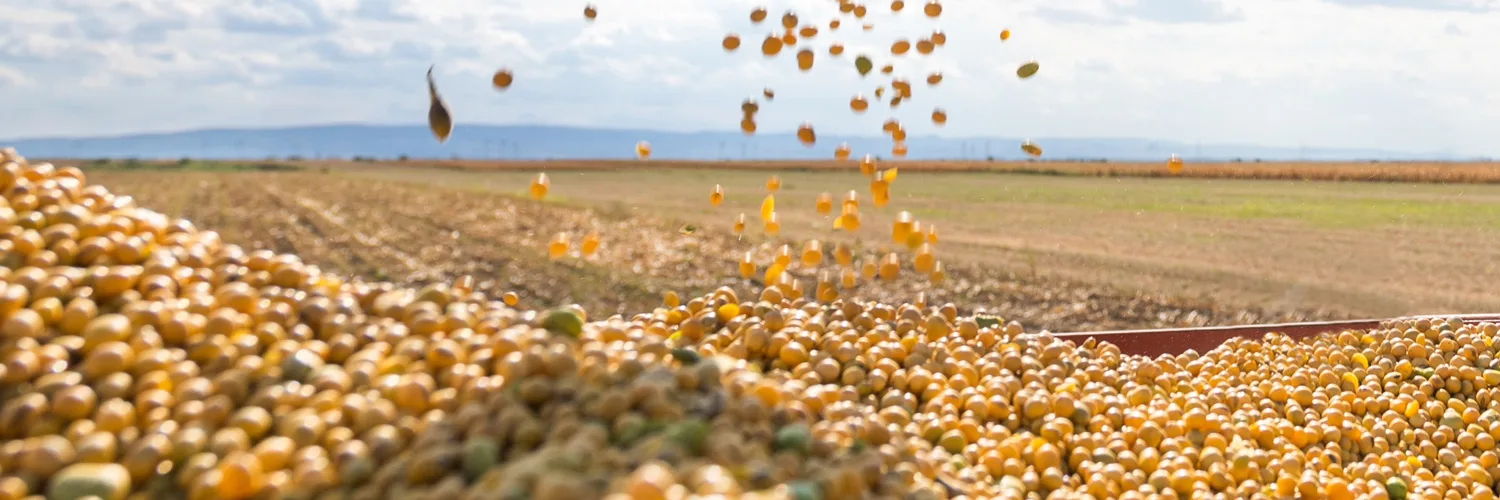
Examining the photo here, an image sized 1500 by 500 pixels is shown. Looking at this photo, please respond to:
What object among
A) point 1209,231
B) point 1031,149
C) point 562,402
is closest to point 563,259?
point 1031,149

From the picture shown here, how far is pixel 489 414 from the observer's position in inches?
73.0

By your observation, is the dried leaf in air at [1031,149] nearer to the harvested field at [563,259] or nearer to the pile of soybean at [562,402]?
the pile of soybean at [562,402]

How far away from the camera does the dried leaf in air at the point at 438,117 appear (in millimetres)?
3039

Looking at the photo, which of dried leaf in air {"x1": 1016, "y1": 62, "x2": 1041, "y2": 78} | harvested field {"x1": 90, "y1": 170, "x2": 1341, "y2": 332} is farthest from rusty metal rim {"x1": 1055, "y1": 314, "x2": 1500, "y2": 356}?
harvested field {"x1": 90, "y1": 170, "x2": 1341, "y2": 332}

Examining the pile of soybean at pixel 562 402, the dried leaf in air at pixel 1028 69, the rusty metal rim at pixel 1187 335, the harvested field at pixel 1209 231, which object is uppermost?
the dried leaf in air at pixel 1028 69

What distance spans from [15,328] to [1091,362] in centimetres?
264

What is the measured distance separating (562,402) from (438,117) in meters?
1.42

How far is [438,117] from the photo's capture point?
121 inches

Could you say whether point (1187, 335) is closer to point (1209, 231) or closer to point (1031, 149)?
point (1031, 149)

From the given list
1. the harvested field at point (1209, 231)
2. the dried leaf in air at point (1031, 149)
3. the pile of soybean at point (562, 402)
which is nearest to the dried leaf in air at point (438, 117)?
the pile of soybean at point (562, 402)

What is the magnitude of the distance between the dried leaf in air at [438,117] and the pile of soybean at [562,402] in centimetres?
64

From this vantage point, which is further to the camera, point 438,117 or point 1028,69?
point 1028,69

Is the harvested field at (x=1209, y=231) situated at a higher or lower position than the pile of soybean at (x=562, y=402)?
lower

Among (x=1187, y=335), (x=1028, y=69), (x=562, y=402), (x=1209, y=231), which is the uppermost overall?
(x=1028, y=69)
